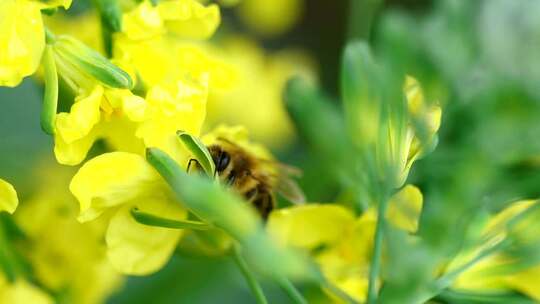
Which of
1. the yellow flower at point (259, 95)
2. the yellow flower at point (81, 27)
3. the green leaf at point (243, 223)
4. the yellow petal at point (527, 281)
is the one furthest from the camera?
the yellow flower at point (259, 95)

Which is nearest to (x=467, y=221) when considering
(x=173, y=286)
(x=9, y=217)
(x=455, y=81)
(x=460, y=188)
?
(x=460, y=188)

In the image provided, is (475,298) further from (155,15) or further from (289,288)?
(155,15)

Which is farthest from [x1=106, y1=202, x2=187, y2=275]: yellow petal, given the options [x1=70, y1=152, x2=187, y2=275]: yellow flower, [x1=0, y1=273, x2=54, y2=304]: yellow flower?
[x1=0, y1=273, x2=54, y2=304]: yellow flower

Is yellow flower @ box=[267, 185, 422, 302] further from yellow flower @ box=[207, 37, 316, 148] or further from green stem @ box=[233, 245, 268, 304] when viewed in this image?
yellow flower @ box=[207, 37, 316, 148]

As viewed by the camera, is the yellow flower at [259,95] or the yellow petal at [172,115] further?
the yellow flower at [259,95]

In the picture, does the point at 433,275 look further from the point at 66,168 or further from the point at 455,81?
the point at 66,168

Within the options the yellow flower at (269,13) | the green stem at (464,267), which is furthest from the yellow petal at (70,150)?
the yellow flower at (269,13)

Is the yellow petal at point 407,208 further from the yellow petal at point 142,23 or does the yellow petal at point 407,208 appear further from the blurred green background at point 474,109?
the yellow petal at point 142,23
